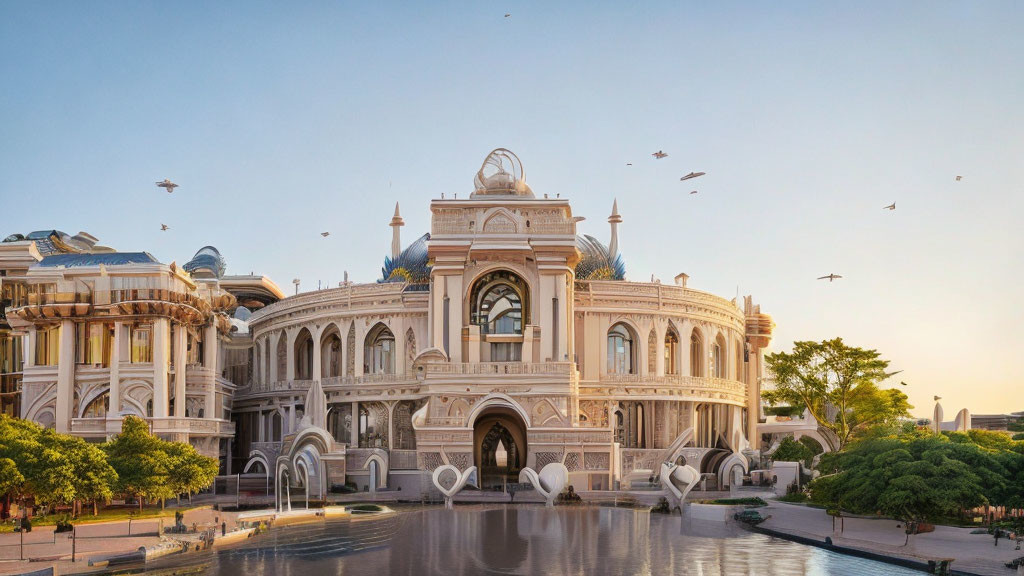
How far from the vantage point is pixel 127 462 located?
Answer: 42469 mm

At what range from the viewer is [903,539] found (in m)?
35.3

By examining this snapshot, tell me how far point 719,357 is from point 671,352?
4.04 m

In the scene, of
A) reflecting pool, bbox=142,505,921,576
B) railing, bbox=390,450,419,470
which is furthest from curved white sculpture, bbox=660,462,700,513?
railing, bbox=390,450,419,470

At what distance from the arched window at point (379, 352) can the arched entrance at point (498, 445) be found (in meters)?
9.32

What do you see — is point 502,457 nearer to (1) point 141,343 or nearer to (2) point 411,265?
(2) point 411,265

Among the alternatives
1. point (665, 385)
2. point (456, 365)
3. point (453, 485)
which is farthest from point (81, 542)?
point (665, 385)

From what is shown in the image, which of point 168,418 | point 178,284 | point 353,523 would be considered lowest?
point 353,523

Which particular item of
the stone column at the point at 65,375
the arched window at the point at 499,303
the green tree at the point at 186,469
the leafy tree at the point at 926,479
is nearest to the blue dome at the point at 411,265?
the arched window at the point at 499,303

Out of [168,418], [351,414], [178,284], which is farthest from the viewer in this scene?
[351,414]

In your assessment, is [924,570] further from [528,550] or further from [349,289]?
[349,289]

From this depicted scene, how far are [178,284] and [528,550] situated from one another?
100 ft

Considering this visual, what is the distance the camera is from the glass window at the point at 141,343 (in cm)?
5531

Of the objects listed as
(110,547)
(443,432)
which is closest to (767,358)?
(443,432)

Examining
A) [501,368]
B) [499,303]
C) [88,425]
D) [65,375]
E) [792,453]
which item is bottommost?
[792,453]
